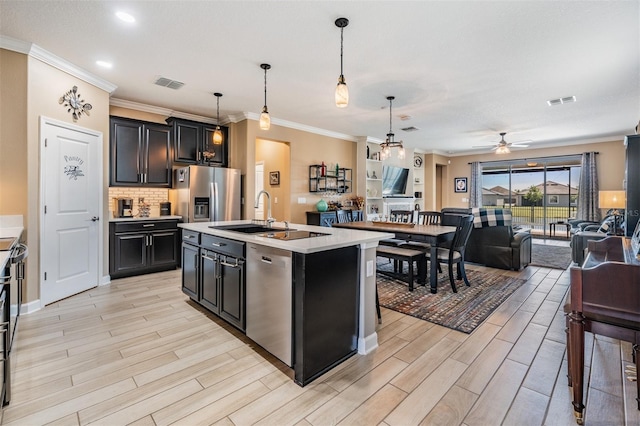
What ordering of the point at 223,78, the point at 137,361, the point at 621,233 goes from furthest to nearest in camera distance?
the point at 621,233
the point at 223,78
the point at 137,361

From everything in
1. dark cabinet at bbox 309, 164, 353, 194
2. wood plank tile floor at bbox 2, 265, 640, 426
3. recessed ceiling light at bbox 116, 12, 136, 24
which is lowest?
wood plank tile floor at bbox 2, 265, 640, 426

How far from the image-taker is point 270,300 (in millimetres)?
2203

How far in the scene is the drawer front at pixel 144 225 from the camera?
438 cm

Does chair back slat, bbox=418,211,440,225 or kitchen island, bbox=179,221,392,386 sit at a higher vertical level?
chair back slat, bbox=418,211,440,225

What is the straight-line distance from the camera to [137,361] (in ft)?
7.39

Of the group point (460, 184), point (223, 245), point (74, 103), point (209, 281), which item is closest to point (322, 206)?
point (209, 281)

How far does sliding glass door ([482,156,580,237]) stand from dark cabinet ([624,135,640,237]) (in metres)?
5.65

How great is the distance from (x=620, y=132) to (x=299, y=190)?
7.71 meters

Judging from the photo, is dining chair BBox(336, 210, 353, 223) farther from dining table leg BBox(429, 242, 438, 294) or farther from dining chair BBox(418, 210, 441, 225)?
dining table leg BBox(429, 242, 438, 294)

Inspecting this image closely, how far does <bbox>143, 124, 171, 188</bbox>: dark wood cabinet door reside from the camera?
487cm

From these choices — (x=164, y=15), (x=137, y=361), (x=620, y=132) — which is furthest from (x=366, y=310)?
(x=620, y=132)

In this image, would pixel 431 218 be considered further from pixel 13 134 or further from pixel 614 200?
pixel 13 134

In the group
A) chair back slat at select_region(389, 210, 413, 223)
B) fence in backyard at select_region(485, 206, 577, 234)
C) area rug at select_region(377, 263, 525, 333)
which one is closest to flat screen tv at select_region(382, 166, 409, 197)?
chair back slat at select_region(389, 210, 413, 223)

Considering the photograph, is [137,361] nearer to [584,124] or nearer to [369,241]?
[369,241]
